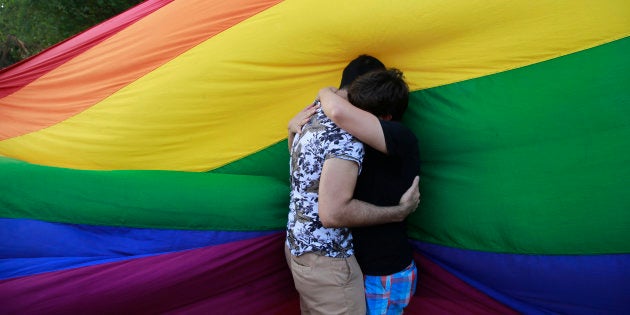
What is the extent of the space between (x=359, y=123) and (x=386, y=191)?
0.33 m

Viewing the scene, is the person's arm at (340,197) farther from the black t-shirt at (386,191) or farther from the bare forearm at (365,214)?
the black t-shirt at (386,191)

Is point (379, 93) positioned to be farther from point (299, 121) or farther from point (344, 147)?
point (299, 121)

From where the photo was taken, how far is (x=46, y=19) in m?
9.70

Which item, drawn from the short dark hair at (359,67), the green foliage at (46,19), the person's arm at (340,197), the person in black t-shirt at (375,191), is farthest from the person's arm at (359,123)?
the green foliage at (46,19)

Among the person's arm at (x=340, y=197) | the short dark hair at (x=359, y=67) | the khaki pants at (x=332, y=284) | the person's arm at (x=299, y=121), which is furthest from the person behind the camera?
the short dark hair at (x=359, y=67)

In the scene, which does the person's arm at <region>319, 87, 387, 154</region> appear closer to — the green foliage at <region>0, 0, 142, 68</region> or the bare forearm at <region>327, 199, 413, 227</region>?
the bare forearm at <region>327, 199, 413, 227</region>

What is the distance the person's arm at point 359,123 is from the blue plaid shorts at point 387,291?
0.55m

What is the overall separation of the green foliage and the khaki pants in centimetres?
842

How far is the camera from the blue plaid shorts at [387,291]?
2.12 meters

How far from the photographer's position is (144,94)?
8.45 feet

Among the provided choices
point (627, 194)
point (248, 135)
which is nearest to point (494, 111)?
point (627, 194)

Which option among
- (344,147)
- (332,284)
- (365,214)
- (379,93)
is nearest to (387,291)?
(332,284)

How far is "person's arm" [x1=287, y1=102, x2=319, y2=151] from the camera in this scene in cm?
221

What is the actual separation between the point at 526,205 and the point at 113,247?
1.77 metres
